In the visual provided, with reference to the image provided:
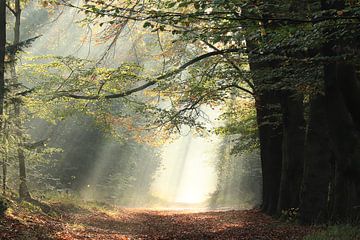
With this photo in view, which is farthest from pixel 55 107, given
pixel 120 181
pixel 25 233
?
pixel 120 181

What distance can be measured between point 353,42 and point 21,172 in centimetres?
1208

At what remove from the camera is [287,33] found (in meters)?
7.14

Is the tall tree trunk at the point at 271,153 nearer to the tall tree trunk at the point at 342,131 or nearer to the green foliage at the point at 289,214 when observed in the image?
the green foliage at the point at 289,214

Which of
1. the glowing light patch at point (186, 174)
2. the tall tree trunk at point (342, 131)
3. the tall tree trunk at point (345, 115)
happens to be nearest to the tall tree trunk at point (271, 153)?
the tall tree trunk at point (345, 115)

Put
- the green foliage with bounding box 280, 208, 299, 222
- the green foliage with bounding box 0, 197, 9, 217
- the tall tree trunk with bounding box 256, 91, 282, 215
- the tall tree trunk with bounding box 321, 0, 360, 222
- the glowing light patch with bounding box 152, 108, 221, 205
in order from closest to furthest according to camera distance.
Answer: the tall tree trunk with bounding box 321, 0, 360, 222, the green foliage with bounding box 0, 197, 9, 217, the green foliage with bounding box 280, 208, 299, 222, the tall tree trunk with bounding box 256, 91, 282, 215, the glowing light patch with bounding box 152, 108, 221, 205

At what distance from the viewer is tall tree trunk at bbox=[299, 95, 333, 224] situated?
1094 centimetres

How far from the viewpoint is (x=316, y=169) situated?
433 inches

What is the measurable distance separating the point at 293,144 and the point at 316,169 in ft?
7.59

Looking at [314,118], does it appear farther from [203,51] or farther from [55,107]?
[55,107]

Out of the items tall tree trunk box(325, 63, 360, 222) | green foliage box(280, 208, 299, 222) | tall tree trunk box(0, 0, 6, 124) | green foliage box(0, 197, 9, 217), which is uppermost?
tall tree trunk box(0, 0, 6, 124)

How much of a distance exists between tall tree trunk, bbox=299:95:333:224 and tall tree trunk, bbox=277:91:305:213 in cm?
204

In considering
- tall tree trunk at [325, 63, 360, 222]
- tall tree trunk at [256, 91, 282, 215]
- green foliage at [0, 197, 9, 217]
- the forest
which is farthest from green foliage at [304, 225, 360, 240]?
tall tree trunk at [256, 91, 282, 215]

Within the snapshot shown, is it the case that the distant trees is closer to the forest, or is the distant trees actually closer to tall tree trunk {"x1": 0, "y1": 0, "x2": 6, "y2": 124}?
the forest

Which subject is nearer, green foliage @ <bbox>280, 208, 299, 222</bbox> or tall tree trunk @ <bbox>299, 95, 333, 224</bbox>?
tall tree trunk @ <bbox>299, 95, 333, 224</bbox>
